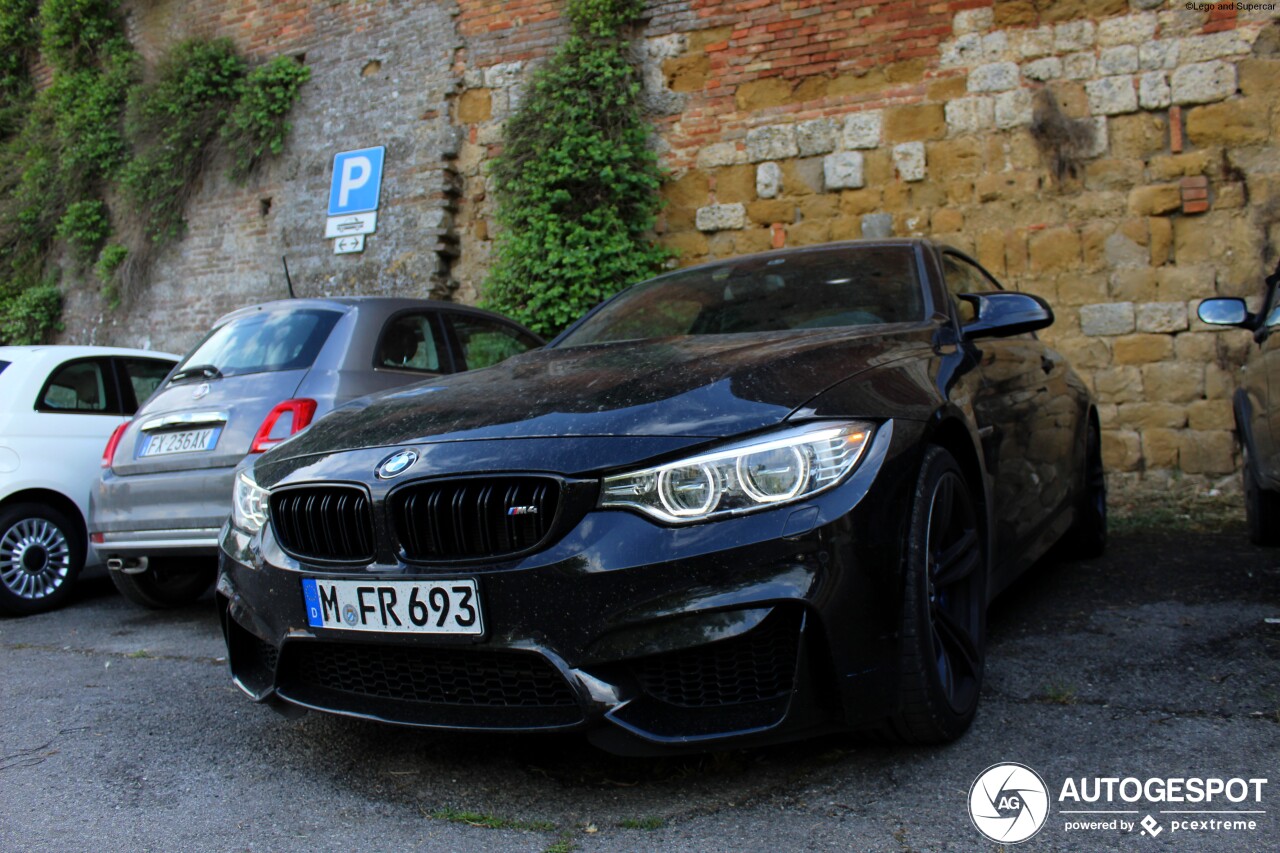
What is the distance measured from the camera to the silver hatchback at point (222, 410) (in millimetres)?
4648

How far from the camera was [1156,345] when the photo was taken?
7184 millimetres

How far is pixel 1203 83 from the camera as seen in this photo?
698 centimetres

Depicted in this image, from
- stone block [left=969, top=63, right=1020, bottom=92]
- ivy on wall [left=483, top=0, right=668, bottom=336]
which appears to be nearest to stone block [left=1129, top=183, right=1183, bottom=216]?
stone block [left=969, top=63, right=1020, bottom=92]

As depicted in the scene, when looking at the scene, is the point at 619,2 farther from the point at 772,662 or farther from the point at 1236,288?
the point at 772,662

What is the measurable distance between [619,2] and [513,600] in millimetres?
7510

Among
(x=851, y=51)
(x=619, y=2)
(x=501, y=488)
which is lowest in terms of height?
(x=501, y=488)

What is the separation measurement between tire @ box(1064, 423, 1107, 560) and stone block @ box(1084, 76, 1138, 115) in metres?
2.99

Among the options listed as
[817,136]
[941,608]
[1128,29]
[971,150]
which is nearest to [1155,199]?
[1128,29]

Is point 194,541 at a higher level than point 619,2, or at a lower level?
lower

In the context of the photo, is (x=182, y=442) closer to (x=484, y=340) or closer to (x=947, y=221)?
(x=484, y=340)

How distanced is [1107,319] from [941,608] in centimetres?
539

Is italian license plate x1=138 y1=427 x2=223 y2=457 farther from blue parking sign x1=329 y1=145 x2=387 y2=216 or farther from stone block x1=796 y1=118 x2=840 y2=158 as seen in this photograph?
blue parking sign x1=329 y1=145 x2=387 y2=216

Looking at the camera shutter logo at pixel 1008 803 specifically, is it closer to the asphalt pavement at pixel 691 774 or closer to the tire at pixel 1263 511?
the asphalt pavement at pixel 691 774

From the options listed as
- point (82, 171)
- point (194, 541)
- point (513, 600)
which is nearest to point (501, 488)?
point (513, 600)
